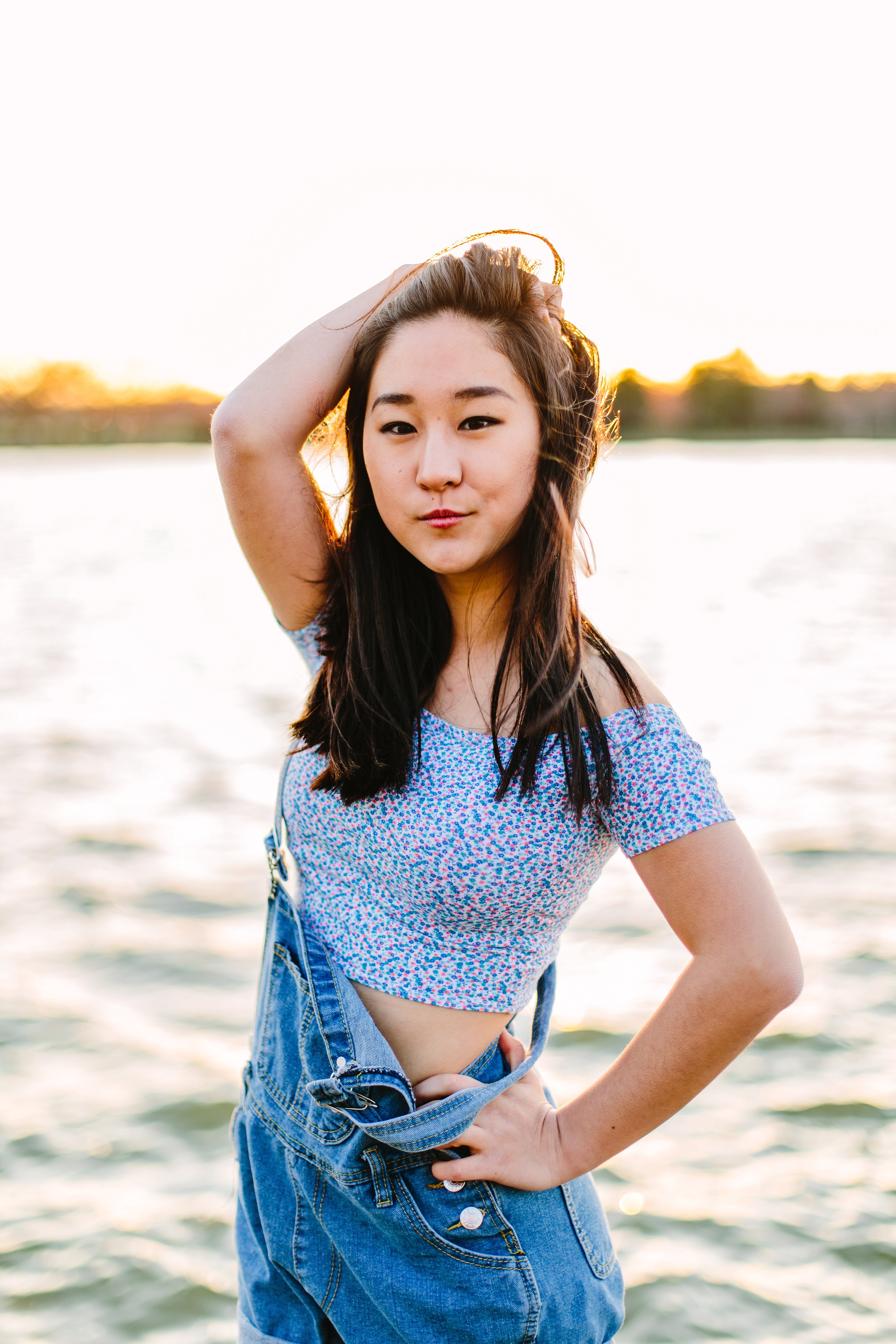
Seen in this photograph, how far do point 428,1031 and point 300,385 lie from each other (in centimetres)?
86

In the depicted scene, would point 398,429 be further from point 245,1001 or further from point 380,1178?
point 245,1001

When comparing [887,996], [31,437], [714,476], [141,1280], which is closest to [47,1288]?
[141,1280]

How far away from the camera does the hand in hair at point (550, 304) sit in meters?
1.45

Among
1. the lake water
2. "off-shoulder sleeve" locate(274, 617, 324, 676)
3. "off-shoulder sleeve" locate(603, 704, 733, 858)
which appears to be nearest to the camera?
"off-shoulder sleeve" locate(603, 704, 733, 858)

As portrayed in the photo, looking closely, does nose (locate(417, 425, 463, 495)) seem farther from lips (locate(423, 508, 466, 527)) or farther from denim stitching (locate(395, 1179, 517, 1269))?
denim stitching (locate(395, 1179, 517, 1269))

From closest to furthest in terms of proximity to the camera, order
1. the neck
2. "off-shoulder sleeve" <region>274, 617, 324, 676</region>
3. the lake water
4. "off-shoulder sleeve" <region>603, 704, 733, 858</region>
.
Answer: "off-shoulder sleeve" <region>603, 704, 733, 858</region>
the neck
"off-shoulder sleeve" <region>274, 617, 324, 676</region>
the lake water

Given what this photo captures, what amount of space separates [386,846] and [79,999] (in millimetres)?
2909

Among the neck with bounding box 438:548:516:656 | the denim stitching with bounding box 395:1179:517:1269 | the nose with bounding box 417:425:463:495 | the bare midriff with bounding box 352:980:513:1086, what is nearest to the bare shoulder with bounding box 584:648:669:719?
the neck with bounding box 438:548:516:656

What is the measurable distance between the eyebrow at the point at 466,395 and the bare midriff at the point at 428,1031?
0.72m

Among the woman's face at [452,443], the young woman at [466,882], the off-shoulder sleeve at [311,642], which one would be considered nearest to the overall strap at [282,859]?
the young woman at [466,882]

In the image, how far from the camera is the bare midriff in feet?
4.64

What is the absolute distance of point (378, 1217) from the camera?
137cm

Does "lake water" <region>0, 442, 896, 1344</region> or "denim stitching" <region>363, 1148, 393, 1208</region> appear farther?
"lake water" <region>0, 442, 896, 1344</region>

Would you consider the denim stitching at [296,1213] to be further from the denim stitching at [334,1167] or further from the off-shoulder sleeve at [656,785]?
the off-shoulder sleeve at [656,785]
